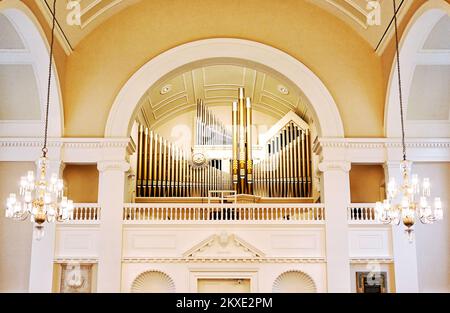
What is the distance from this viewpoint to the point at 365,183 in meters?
12.6

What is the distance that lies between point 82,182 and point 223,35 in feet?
14.6

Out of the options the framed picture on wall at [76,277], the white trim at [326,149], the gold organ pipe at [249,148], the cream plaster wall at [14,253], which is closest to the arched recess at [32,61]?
the white trim at [326,149]

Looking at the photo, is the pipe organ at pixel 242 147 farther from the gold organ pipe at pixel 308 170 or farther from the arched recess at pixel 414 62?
the arched recess at pixel 414 62

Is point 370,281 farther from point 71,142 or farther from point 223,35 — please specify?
point 71,142

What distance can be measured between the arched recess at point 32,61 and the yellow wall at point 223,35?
34 cm

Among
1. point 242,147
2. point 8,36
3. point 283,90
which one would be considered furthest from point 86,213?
point 283,90

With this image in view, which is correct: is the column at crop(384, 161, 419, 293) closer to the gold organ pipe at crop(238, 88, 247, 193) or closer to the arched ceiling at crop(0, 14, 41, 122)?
the gold organ pipe at crop(238, 88, 247, 193)

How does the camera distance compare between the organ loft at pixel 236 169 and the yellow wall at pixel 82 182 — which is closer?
the yellow wall at pixel 82 182

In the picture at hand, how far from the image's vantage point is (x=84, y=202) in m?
12.4

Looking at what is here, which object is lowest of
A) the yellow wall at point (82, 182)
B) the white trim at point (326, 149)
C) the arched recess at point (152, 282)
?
the arched recess at point (152, 282)

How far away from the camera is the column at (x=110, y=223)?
11148 millimetres

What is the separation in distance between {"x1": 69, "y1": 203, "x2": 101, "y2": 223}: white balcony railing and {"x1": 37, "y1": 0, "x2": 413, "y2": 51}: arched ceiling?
341cm
